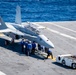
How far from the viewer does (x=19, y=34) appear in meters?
60.8

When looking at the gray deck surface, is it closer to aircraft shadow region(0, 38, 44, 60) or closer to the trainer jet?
aircraft shadow region(0, 38, 44, 60)

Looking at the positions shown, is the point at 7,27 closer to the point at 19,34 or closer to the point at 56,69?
the point at 19,34

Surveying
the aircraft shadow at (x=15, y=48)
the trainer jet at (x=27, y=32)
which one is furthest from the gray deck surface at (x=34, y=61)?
the trainer jet at (x=27, y=32)

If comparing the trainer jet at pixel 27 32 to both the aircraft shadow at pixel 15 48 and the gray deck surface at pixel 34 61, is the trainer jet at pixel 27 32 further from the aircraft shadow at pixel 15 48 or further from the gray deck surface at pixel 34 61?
the gray deck surface at pixel 34 61

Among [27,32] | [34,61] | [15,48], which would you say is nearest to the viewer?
[34,61]

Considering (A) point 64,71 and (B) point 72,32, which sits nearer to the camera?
(A) point 64,71

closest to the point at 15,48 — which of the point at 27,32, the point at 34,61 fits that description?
the point at 27,32

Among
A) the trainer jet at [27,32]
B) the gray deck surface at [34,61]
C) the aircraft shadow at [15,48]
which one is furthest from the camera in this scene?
the trainer jet at [27,32]

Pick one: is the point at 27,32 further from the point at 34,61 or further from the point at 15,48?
the point at 34,61

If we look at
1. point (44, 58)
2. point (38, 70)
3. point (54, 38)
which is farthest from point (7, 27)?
point (38, 70)

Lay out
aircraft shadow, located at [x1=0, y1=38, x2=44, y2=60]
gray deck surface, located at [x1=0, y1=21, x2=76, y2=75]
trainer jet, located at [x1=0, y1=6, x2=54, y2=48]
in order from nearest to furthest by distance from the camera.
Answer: gray deck surface, located at [x1=0, y1=21, x2=76, y2=75]
aircraft shadow, located at [x1=0, y1=38, x2=44, y2=60]
trainer jet, located at [x1=0, y1=6, x2=54, y2=48]

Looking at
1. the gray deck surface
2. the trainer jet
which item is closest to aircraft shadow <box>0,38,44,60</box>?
the gray deck surface

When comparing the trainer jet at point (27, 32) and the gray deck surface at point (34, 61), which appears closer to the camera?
the gray deck surface at point (34, 61)

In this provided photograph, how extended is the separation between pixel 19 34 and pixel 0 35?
31.7 ft
